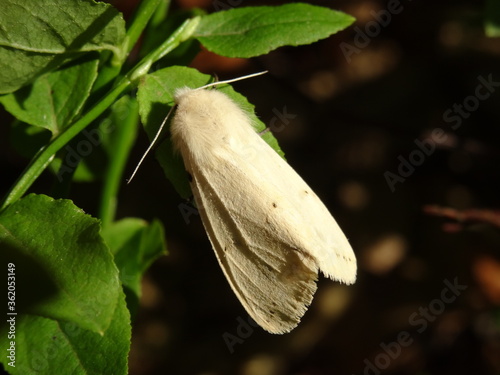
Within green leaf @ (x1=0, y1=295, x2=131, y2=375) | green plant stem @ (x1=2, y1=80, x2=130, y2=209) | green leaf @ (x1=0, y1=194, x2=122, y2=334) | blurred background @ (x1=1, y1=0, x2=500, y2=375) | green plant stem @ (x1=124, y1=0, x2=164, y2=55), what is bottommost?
blurred background @ (x1=1, y1=0, x2=500, y2=375)

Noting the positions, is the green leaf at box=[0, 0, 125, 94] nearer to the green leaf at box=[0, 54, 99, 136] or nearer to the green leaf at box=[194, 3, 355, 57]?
the green leaf at box=[0, 54, 99, 136]

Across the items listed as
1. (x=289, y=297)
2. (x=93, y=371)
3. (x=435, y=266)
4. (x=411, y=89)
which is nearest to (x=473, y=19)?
(x=411, y=89)

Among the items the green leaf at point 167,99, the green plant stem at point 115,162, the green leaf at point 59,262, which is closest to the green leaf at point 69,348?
the green leaf at point 59,262

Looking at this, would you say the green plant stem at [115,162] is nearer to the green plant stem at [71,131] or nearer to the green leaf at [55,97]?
the green leaf at [55,97]

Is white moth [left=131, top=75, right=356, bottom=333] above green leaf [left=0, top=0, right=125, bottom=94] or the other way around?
the other way around

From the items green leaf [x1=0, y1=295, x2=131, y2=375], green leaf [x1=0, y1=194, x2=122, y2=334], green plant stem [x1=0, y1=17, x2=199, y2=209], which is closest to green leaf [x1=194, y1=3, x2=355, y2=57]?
green plant stem [x1=0, y1=17, x2=199, y2=209]

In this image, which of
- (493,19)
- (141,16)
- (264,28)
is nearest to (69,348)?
(141,16)

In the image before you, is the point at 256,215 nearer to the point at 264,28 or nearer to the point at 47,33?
the point at 264,28

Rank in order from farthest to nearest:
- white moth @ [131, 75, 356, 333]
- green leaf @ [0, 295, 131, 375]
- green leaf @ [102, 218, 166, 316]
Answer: green leaf @ [102, 218, 166, 316] < white moth @ [131, 75, 356, 333] < green leaf @ [0, 295, 131, 375]
